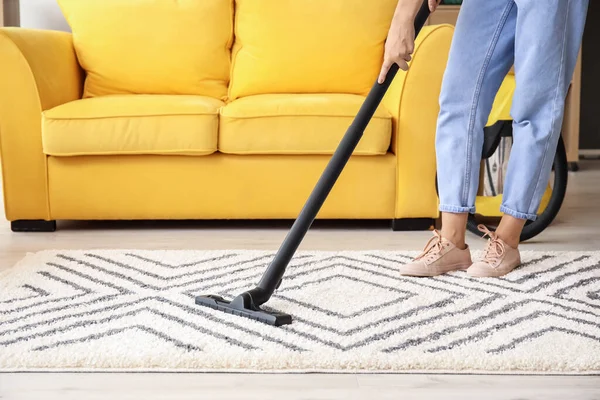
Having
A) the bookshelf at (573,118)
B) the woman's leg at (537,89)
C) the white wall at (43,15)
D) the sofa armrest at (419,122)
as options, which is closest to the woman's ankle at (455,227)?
the woman's leg at (537,89)

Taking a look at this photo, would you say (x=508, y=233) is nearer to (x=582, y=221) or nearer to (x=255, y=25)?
(x=582, y=221)

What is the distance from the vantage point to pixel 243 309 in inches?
58.1

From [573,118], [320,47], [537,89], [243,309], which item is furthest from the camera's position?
[573,118]

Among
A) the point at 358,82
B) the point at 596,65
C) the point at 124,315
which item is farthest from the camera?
the point at 596,65

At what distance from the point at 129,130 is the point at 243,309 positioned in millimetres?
1113

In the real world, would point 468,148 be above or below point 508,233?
above

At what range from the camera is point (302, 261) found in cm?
197

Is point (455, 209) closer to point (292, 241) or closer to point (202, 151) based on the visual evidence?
point (292, 241)

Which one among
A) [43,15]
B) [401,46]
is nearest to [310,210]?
[401,46]

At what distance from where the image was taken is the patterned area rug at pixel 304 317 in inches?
49.3

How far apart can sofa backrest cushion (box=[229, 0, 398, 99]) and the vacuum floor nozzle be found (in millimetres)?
1444

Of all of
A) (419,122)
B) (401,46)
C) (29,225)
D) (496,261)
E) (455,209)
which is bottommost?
(29,225)

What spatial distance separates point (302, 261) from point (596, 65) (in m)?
3.34

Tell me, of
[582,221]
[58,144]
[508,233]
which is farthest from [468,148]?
[58,144]
